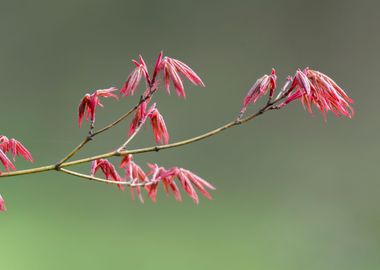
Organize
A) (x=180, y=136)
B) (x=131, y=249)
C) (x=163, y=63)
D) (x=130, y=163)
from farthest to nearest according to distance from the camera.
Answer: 1. (x=180, y=136)
2. (x=131, y=249)
3. (x=130, y=163)
4. (x=163, y=63)

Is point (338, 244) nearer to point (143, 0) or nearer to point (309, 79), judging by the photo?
point (143, 0)

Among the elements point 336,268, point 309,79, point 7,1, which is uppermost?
point 7,1

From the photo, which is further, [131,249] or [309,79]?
[131,249]

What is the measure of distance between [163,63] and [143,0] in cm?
226

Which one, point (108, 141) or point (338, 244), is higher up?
point (108, 141)

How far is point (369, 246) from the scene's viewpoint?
108 inches

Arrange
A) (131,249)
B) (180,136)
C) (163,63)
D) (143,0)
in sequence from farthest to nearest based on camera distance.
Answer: (143,0)
(180,136)
(131,249)
(163,63)

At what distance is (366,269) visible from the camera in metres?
2.64

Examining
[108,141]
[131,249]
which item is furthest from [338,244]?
[108,141]

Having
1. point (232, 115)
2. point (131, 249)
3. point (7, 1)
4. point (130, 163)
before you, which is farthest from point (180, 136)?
point (130, 163)

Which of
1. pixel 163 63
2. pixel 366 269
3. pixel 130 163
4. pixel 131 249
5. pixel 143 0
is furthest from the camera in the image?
pixel 143 0

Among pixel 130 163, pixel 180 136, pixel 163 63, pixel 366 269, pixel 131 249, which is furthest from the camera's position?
pixel 180 136

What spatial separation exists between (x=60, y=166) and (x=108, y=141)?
1.99 m

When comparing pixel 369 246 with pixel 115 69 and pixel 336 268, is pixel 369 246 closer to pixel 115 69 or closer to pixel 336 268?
pixel 336 268
